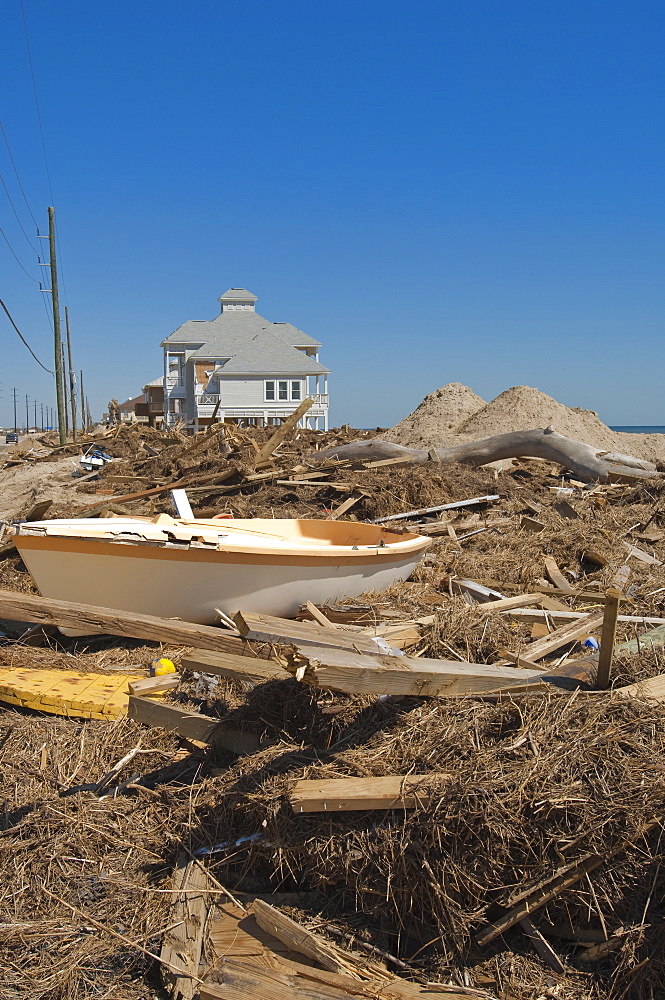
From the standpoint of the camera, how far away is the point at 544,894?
3.12 metres

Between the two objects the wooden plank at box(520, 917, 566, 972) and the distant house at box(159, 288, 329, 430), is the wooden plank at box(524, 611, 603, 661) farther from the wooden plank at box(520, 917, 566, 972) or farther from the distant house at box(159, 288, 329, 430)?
the distant house at box(159, 288, 329, 430)

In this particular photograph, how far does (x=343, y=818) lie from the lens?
3.41 metres

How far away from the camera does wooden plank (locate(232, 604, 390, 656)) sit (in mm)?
4055

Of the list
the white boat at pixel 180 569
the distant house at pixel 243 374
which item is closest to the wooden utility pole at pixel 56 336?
the distant house at pixel 243 374

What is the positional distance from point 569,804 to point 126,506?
9425mm

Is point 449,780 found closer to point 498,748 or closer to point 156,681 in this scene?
point 498,748

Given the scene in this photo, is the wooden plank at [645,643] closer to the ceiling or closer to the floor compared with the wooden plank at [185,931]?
closer to the ceiling

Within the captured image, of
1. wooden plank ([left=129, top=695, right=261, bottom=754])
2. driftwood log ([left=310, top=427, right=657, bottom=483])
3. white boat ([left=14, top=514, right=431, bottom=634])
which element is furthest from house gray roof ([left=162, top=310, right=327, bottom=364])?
wooden plank ([left=129, top=695, right=261, bottom=754])

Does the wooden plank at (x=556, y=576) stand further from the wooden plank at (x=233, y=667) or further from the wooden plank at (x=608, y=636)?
the wooden plank at (x=233, y=667)

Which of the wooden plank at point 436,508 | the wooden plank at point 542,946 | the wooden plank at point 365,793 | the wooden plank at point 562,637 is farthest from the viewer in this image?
the wooden plank at point 436,508

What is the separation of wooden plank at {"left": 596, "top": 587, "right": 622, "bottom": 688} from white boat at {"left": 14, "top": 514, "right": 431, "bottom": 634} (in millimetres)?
3348

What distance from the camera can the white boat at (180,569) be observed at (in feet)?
20.9

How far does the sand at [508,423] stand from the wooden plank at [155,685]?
61.7ft

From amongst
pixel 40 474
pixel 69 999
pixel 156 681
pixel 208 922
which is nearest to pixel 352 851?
pixel 208 922
